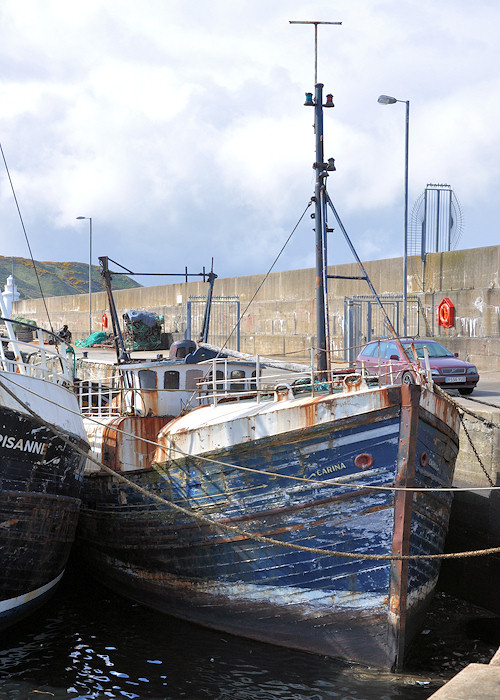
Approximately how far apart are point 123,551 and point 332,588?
3.77 m

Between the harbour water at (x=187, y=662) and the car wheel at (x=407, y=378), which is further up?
the car wheel at (x=407, y=378)

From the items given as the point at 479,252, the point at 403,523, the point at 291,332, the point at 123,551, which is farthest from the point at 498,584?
the point at 291,332

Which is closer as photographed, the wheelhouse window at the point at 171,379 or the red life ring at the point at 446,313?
the wheelhouse window at the point at 171,379

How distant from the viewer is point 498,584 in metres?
10.4

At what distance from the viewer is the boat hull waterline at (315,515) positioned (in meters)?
8.48

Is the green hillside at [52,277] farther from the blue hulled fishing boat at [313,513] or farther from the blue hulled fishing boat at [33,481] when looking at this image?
the blue hulled fishing boat at [313,513]

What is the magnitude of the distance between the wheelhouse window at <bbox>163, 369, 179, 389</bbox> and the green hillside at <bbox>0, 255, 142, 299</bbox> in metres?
88.2

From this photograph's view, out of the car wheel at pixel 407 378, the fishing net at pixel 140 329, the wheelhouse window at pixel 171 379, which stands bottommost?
the wheelhouse window at pixel 171 379

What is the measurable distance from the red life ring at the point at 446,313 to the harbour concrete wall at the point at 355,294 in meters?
A: 0.17

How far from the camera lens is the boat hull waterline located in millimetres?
8477

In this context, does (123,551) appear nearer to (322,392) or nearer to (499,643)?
(322,392)

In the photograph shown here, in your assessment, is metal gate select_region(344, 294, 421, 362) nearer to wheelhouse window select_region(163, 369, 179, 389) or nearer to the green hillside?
wheelhouse window select_region(163, 369, 179, 389)

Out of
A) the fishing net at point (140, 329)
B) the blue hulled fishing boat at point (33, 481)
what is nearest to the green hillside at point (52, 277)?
the fishing net at point (140, 329)

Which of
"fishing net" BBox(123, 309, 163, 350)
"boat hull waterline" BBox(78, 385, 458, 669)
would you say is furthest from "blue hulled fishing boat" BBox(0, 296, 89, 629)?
"fishing net" BBox(123, 309, 163, 350)
